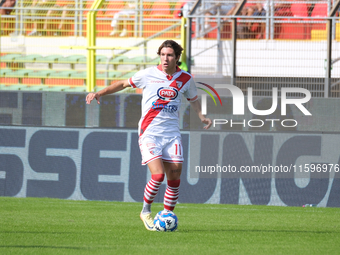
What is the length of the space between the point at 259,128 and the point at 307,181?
1255 mm

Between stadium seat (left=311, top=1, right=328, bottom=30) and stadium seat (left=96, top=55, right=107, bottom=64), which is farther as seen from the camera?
stadium seat (left=96, top=55, right=107, bottom=64)

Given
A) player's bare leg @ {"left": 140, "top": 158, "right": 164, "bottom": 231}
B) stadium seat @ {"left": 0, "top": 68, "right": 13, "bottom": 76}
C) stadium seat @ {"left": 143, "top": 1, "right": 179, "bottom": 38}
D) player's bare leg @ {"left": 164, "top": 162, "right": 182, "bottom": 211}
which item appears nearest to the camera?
player's bare leg @ {"left": 140, "top": 158, "right": 164, "bottom": 231}

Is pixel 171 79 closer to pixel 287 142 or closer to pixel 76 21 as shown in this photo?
pixel 287 142

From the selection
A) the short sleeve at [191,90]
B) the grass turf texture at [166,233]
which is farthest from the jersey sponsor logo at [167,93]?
the grass turf texture at [166,233]

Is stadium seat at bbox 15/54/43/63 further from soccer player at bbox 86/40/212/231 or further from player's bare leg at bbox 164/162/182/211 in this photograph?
player's bare leg at bbox 164/162/182/211

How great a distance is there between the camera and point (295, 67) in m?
11.5

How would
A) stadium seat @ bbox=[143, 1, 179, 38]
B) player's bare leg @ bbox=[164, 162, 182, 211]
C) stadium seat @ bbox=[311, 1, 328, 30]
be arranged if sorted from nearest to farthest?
player's bare leg @ bbox=[164, 162, 182, 211] < stadium seat @ bbox=[311, 1, 328, 30] < stadium seat @ bbox=[143, 1, 179, 38]

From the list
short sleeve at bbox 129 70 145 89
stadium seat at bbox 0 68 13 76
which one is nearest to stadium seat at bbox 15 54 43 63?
stadium seat at bbox 0 68 13 76

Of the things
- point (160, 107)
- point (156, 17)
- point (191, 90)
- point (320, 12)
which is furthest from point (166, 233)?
point (156, 17)

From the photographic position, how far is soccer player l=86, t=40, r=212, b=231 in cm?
616

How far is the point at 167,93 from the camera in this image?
243 inches

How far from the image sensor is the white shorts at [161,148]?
20.2 ft

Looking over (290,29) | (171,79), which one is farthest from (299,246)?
(290,29)

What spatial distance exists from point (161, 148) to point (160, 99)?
1.77ft
